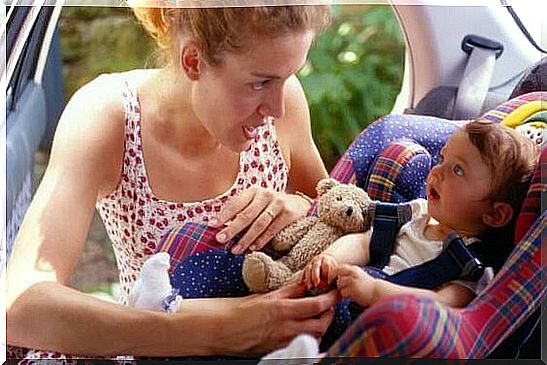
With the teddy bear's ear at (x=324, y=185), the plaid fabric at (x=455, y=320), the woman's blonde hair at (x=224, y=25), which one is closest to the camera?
the plaid fabric at (x=455, y=320)

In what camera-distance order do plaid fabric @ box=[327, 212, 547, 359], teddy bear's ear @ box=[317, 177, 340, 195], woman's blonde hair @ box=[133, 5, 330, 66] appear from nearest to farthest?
plaid fabric @ box=[327, 212, 547, 359], woman's blonde hair @ box=[133, 5, 330, 66], teddy bear's ear @ box=[317, 177, 340, 195]

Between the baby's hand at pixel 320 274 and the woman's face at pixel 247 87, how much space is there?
145 millimetres

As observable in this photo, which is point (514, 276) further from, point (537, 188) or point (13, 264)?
point (13, 264)

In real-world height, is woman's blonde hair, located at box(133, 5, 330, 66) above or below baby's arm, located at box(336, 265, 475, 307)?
above

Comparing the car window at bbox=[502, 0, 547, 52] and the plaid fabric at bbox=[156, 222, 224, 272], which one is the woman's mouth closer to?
Result: the plaid fabric at bbox=[156, 222, 224, 272]

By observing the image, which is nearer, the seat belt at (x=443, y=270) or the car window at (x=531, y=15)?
the seat belt at (x=443, y=270)

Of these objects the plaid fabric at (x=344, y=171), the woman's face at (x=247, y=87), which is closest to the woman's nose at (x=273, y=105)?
the woman's face at (x=247, y=87)

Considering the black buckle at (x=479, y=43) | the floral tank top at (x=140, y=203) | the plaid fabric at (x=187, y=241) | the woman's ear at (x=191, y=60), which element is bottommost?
the plaid fabric at (x=187, y=241)

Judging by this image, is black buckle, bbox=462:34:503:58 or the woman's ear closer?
the woman's ear

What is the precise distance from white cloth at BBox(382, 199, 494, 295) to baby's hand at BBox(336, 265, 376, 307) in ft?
0.13

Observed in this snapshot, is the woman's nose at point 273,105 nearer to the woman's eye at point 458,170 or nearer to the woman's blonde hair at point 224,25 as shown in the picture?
the woman's blonde hair at point 224,25

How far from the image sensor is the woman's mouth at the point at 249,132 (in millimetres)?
1003

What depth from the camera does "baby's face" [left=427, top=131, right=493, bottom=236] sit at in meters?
1.00

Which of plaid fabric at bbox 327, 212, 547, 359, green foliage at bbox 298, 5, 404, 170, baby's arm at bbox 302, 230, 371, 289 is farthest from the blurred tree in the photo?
plaid fabric at bbox 327, 212, 547, 359
